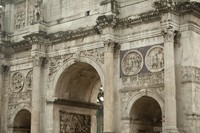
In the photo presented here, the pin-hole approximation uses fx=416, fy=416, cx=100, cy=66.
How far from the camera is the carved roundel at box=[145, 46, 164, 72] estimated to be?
16.7 metres

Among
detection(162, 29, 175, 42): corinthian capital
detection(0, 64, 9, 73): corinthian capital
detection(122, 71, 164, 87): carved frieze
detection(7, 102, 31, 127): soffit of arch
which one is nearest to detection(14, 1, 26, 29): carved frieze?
detection(0, 64, 9, 73): corinthian capital

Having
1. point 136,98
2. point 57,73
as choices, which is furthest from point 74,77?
point 136,98

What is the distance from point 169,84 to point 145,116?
3015 mm

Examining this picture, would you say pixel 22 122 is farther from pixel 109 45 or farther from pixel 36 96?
pixel 109 45

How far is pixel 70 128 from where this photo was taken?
21.0m

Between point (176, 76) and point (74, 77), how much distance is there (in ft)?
21.2

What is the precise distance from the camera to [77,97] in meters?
21.8

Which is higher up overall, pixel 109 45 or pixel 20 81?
pixel 109 45

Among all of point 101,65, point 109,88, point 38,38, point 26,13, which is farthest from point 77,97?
point 26,13

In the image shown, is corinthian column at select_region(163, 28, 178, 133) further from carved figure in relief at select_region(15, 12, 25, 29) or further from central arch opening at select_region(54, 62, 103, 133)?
carved figure in relief at select_region(15, 12, 25, 29)

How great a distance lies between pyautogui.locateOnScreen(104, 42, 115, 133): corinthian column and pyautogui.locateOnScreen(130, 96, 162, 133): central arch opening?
35.6 inches

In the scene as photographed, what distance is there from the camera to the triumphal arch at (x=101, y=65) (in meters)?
16.1

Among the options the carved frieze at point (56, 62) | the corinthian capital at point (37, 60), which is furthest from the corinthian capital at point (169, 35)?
the corinthian capital at point (37, 60)

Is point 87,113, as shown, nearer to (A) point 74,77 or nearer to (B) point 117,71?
(A) point 74,77
